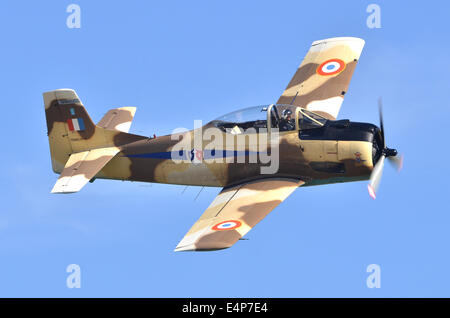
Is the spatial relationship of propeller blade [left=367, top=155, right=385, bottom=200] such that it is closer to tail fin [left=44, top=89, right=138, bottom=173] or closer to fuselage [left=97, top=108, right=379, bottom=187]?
fuselage [left=97, top=108, right=379, bottom=187]

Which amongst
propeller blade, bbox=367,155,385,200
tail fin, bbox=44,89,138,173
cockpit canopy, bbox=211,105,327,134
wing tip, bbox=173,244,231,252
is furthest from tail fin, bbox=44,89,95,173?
propeller blade, bbox=367,155,385,200

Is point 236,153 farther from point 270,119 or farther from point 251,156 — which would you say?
point 270,119

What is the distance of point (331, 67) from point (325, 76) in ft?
1.36

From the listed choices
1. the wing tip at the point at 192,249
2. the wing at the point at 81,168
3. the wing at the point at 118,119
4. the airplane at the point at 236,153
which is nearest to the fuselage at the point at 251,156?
the airplane at the point at 236,153

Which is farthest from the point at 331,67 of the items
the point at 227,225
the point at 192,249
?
the point at 192,249

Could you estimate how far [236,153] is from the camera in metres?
22.5

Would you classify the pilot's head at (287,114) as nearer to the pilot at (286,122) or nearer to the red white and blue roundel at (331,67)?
the pilot at (286,122)

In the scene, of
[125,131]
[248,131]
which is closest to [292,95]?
[248,131]

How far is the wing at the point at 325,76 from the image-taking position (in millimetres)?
24547

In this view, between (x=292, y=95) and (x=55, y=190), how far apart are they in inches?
274

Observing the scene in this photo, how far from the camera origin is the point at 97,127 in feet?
78.9

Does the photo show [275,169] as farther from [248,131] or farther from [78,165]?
[78,165]

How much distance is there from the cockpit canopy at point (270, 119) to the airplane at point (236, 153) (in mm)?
24

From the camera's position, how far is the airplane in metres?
21.4
